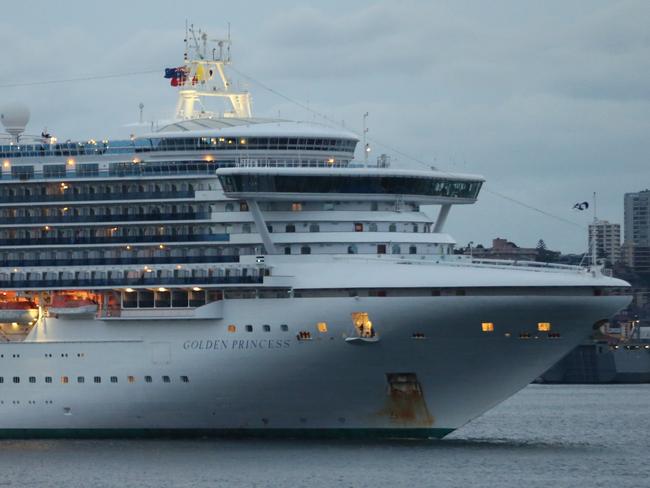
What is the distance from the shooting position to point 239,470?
172 feet

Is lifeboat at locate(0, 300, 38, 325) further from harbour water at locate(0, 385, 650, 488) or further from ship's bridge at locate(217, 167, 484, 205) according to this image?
ship's bridge at locate(217, 167, 484, 205)

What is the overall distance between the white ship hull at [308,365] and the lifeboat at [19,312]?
3.98ft

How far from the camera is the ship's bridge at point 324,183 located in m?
56.5

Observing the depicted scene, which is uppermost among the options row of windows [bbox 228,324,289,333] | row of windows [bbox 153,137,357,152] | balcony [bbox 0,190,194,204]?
row of windows [bbox 153,137,357,152]

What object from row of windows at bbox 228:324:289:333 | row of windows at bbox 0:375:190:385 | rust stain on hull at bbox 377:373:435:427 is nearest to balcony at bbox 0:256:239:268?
row of windows at bbox 228:324:289:333

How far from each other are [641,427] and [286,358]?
86.6 feet

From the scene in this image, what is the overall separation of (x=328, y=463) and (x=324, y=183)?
8976 millimetres

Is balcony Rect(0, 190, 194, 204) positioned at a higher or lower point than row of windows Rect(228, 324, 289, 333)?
higher

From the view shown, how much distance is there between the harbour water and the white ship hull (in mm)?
791

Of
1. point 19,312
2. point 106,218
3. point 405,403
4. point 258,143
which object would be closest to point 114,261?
point 106,218

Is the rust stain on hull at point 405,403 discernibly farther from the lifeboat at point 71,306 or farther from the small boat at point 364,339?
the lifeboat at point 71,306

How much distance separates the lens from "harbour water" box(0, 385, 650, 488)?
51.2m

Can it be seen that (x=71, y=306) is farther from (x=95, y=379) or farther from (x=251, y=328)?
(x=251, y=328)

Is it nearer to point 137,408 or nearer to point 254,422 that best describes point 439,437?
point 254,422
